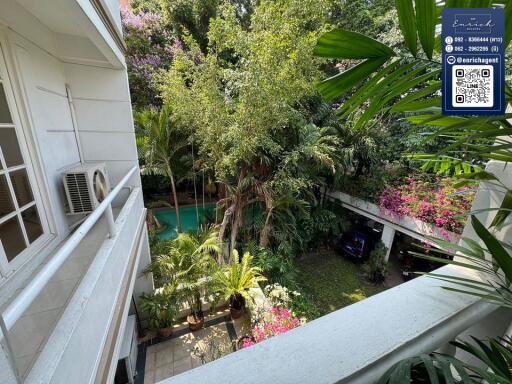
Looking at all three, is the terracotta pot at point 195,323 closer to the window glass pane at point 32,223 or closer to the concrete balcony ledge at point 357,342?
the window glass pane at point 32,223

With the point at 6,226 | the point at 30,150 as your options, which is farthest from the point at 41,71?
the point at 6,226

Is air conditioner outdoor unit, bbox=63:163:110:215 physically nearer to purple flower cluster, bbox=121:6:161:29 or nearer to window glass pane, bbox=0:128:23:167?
window glass pane, bbox=0:128:23:167

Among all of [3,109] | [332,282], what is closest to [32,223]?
[3,109]

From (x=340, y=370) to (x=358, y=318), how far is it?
7.0 inches

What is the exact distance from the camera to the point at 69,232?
2641 mm

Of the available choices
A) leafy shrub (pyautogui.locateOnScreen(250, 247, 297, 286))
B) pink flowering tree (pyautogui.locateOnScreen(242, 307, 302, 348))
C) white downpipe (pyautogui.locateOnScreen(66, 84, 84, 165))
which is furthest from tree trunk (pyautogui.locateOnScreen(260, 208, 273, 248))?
white downpipe (pyautogui.locateOnScreen(66, 84, 84, 165))

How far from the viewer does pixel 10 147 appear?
1940 mm

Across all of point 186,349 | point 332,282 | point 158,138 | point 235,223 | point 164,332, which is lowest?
point 332,282

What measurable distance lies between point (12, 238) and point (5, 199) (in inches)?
12.8

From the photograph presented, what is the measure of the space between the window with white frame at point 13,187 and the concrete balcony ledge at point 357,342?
2167 mm

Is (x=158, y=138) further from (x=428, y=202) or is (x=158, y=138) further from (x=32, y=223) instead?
(x=428, y=202)

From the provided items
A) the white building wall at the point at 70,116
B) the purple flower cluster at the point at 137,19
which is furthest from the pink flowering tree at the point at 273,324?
the purple flower cluster at the point at 137,19

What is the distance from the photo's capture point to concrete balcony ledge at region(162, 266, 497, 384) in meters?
0.50

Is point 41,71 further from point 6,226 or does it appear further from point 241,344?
point 241,344
